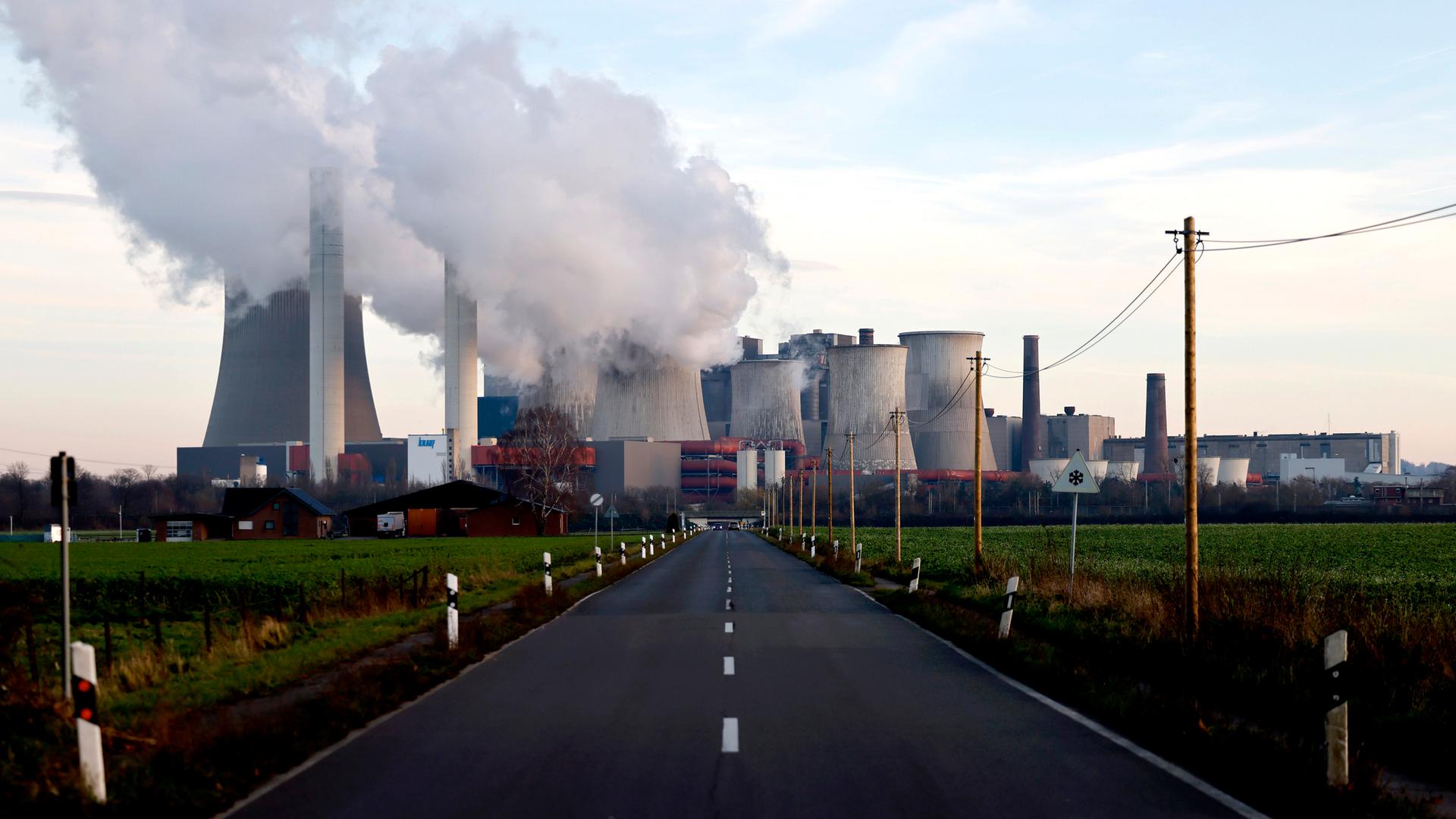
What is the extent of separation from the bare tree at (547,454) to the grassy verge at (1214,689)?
74598mm

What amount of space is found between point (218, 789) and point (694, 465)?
124 m

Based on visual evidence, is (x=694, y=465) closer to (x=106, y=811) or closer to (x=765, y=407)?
(x=765, y=407)

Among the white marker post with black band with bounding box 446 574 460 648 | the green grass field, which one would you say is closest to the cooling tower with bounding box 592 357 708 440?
the green grass field

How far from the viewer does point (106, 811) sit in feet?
22.5

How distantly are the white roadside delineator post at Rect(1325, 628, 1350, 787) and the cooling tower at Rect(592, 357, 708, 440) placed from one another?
3366 inches

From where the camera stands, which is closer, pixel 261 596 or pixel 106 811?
pixel 106 811

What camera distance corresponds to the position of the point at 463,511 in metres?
83.3

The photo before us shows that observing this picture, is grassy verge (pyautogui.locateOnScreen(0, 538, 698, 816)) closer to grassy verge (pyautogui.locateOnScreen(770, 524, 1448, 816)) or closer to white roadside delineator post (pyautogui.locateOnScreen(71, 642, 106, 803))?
white roadside delineator post (pyautogui.locateOnScreen(71, 642, 106, 803))

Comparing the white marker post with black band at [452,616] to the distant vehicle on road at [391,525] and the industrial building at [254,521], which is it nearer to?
the distant vehicle on road at [391,525]

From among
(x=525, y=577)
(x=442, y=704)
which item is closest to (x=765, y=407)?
(x=525, y=577)

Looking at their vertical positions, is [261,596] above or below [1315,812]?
below

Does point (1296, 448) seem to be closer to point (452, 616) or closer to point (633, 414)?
point (633, 414)

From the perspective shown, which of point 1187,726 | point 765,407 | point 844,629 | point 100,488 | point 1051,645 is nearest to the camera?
point 1187,726

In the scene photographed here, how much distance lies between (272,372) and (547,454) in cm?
4242
